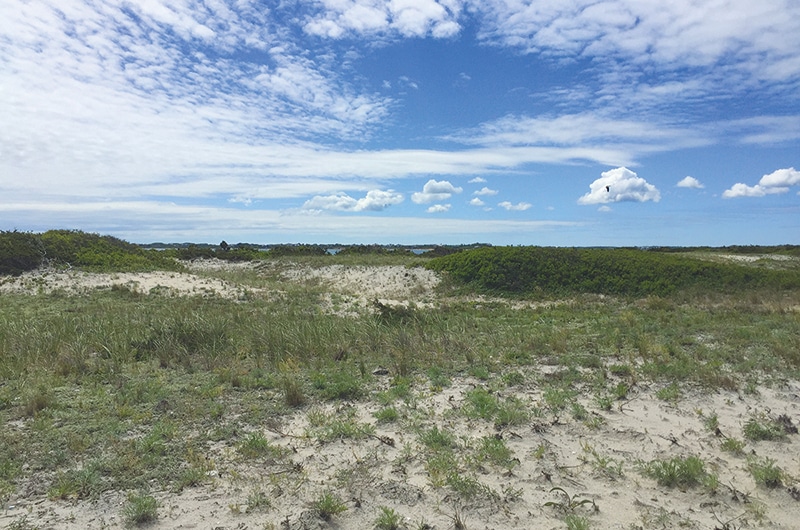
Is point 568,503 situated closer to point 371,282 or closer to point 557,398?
point 557,398

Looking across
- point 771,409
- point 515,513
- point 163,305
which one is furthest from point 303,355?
point 163,305

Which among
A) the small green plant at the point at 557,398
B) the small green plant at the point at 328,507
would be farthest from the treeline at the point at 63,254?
the small green plant at the point at 328,507

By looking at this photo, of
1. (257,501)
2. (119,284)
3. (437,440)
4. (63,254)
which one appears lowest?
(257,501)

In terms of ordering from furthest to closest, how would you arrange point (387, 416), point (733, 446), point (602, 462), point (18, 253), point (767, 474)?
point (18, 253) < point (387, 416) < point (733, 446) < point (602, 462) < point (767, 474)

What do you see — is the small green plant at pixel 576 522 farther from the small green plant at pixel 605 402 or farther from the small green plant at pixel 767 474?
the small green plant at pixel 605 402

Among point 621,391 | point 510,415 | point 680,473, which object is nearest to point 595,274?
point 621,391

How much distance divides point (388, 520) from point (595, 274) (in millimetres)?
21928

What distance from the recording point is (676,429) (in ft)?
20.0

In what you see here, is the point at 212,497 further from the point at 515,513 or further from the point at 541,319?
the point at 541,319

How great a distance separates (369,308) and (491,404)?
11055 millimetres

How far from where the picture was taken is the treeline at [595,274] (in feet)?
71.0

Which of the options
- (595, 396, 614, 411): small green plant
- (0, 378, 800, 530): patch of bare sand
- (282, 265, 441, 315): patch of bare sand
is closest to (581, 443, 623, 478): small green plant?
(0, 378, 800, 530): patch of bare sand

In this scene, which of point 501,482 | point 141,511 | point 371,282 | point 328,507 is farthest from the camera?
point 371,282

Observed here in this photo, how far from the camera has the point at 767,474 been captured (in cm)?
475
